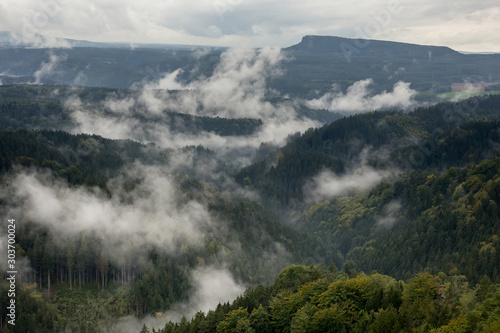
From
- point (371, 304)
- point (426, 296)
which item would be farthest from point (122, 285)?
point (426, 296)

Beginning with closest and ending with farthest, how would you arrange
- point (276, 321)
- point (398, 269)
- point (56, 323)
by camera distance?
point (276, 321) < point (56, 323) < point (398, 269)

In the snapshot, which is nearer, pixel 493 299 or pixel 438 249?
pixel 493 299

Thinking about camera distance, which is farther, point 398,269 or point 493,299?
point 398,269

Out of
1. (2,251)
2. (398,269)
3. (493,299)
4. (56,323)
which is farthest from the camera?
(398,269)

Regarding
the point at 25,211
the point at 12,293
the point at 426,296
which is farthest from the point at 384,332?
the point at 25,211

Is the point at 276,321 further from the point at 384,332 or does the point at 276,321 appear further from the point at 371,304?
the point at 384,332

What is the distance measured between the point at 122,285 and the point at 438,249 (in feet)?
448

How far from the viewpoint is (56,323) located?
138 meters

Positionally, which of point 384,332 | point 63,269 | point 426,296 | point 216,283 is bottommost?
point 216,283

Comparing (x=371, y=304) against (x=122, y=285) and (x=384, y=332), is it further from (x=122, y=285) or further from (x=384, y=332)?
(x=122, y=285)

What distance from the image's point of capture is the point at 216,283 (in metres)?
194

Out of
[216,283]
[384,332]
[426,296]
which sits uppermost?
[426,296]

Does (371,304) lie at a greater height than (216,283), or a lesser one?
greater

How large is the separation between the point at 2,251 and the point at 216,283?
292 feet
